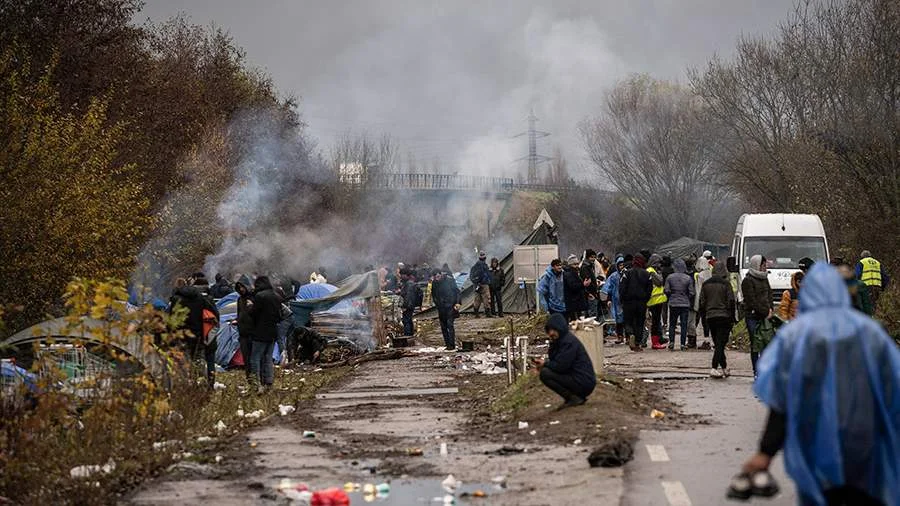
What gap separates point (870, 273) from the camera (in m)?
30.5

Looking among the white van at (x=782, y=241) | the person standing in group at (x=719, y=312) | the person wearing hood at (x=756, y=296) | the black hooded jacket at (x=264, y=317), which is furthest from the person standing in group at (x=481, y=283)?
the person wearing hood at (x=756, y=296)

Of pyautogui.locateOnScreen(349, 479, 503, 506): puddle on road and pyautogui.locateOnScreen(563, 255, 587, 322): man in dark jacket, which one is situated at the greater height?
pyautogui.locateOnScreen(563, 255, 587, 322): man in dark jacket

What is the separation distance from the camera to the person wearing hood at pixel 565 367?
51.4 ft

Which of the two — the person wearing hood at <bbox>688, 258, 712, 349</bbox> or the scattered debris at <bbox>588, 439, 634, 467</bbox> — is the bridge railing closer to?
the person wearing hood at <bbox>688, 258, 712, 349</bbox>

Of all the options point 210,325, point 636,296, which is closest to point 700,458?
point 210,325

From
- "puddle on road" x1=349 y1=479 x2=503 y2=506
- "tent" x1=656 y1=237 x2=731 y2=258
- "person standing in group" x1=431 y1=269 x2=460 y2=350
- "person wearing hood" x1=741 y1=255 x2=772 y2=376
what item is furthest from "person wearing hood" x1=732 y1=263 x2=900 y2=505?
"tent" x1=656 y1=237 x2=731 y2=258

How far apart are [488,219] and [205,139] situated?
52.5 m

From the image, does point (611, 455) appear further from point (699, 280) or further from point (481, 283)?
point (481, 283)

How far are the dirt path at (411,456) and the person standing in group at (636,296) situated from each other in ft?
A: 26.3

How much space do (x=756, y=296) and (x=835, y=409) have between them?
13189 mm

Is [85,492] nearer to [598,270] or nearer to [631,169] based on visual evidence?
[598,270]

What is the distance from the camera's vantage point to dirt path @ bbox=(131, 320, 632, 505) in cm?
1114

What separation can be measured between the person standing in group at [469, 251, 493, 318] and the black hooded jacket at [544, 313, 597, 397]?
1132 inches

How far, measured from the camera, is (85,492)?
36.2 feet
